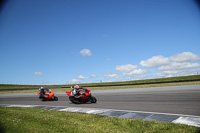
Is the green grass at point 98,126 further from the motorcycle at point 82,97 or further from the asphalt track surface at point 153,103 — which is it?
the motorcycle at point 82,97

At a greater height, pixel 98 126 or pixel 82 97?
pixel 82 97

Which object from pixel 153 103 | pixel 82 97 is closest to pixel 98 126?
pixel 153 103

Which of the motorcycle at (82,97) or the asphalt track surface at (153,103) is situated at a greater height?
the motorcycle at (82,97)

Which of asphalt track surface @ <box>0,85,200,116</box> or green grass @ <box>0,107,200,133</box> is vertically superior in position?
green grass @ <box>0,107,200,133</box>

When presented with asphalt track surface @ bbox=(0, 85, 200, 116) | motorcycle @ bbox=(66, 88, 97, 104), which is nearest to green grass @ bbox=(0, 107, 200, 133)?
asphalt track surface @ bbox=(0, 85, 200, 116)

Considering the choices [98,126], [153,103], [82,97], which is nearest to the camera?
[98,126]

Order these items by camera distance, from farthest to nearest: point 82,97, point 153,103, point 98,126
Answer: point 82,97 → point 153,103 → point 98,126

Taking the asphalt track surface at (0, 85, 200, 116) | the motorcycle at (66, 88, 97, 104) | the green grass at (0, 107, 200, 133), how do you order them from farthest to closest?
the motorcycle at (66, 88, 97, 104)
the asphalt track surface at (0, 85, 200, 116)
the green grass at (0, 107, 200, 133)

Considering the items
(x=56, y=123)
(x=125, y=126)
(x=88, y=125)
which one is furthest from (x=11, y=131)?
(x=125, y=126)

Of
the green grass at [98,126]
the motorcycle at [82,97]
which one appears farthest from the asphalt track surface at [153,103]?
the green grass at [98,126]

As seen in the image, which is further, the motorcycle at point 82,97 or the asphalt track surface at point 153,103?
the motorcycle at point 82,97

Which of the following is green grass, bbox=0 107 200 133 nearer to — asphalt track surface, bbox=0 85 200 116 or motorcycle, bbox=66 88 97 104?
asphalt track surface, bbox=0 85 200 116

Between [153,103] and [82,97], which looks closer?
[153,103]

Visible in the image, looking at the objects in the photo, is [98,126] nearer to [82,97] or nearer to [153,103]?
[153,103]
